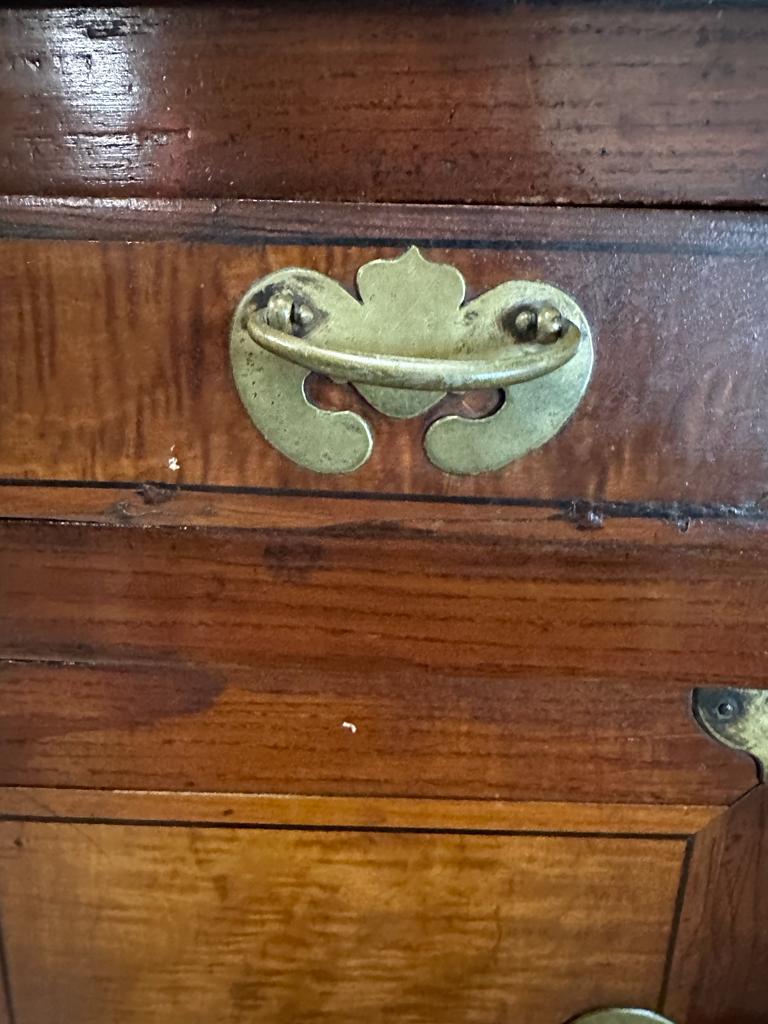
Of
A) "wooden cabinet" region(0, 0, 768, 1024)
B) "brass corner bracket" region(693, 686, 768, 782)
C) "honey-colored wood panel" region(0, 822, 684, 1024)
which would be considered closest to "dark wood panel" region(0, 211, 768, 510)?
"wooden cabinet" region(0, 0, 768, 1024)

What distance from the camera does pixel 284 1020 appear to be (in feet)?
1.79

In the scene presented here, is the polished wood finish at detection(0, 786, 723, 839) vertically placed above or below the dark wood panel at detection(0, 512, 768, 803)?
below

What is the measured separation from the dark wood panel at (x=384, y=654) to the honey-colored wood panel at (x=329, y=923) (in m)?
0.04

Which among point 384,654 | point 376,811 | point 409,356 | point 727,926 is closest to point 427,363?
point 409,356

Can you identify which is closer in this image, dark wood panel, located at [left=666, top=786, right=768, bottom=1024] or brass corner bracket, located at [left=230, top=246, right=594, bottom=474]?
brass corner bracket, located at [left=230, top=246, right=594, bottom=474]

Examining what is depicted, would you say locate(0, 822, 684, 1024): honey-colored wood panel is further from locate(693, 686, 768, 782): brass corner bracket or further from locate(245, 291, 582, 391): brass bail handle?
locate(245, 291, 582, 391): brass bail handle

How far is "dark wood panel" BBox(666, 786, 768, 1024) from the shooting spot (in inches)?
19.5

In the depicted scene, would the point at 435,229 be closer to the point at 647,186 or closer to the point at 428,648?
the point at 647,186

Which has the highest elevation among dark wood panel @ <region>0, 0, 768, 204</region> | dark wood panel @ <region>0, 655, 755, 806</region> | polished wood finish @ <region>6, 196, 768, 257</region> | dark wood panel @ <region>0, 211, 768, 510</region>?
dark wood panel @ <region>0, 0, 768, 204</region>

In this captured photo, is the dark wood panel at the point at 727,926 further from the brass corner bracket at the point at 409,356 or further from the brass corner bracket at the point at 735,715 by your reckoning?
the brass corner bracket at the point at 409,356

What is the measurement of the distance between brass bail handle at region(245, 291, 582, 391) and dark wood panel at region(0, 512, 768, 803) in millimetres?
77

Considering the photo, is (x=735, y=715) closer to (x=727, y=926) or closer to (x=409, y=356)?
(x=727, y=926)

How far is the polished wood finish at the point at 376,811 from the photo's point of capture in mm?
490

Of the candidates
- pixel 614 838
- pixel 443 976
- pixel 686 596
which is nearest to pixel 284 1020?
pixel 443 976
